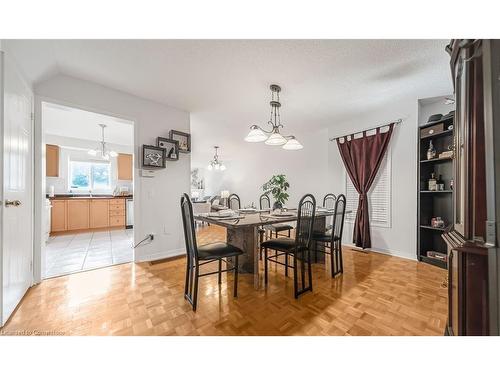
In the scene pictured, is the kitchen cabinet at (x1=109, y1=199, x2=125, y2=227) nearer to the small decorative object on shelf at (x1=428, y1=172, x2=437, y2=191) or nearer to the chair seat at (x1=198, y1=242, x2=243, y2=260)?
the chair seat at (x1=198, y1=242, x2=243, y2=260)

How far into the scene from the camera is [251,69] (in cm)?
209

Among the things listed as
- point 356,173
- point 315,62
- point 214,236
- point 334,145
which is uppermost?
point 315,62

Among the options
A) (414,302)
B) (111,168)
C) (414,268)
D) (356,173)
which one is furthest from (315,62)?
(111,168)

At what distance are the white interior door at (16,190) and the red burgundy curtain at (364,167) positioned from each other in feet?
13.7

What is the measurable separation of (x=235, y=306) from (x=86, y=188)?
5.82 m

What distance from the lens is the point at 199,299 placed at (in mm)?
1799

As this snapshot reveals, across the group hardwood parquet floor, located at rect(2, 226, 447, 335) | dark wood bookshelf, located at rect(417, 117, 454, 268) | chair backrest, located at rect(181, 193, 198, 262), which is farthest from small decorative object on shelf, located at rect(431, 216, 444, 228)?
chair backrest, located at rect(181, 193, 198, 262)

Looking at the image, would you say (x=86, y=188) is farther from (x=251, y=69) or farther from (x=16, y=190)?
(x=251, y=69)

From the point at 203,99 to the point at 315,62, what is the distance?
1.61 meters

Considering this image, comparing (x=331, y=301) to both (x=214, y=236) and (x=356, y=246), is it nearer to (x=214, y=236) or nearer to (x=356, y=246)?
(x=356, y=246)

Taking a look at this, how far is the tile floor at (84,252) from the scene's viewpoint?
101 inches

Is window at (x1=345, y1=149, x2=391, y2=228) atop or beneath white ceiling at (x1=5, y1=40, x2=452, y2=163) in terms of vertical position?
beneath

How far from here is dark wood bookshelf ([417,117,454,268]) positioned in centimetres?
275

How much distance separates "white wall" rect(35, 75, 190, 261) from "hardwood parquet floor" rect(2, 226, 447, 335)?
0.68m
